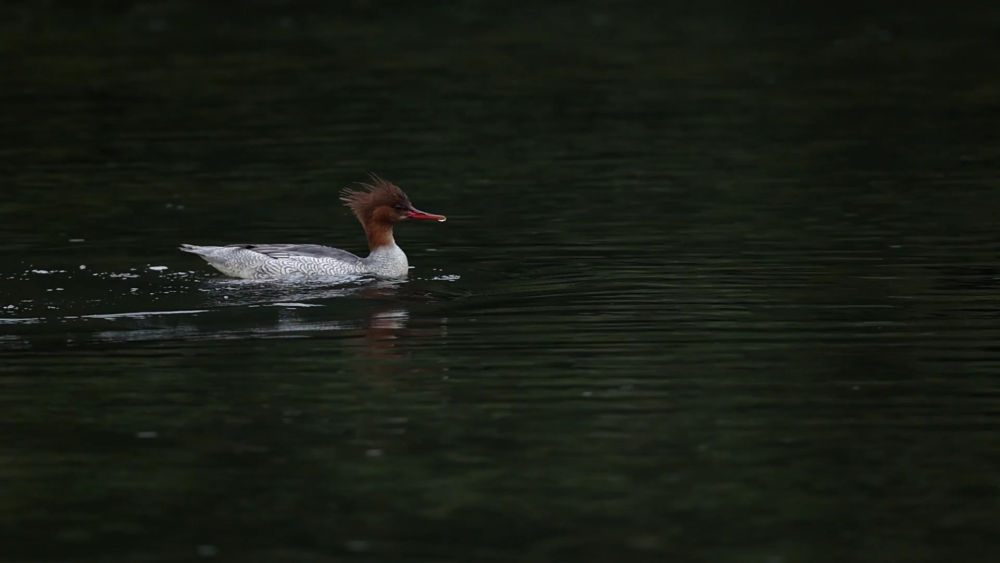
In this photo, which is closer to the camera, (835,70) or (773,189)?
(773,189)

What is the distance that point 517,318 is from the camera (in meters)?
14.9

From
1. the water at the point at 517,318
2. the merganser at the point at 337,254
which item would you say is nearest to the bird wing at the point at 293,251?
the merganser at the point at 337,254

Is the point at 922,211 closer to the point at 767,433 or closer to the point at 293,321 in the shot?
the point at 293,321

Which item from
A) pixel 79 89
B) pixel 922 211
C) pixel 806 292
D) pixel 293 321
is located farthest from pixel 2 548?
pixel 79 89

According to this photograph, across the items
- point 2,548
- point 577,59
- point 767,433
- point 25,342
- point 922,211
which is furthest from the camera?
point 577,59

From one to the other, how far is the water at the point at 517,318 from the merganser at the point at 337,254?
0.76 feet

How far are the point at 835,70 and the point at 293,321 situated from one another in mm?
17752

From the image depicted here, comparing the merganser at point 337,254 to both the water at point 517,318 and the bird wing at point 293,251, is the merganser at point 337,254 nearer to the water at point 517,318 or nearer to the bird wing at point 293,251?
the bird wing at point 293,251

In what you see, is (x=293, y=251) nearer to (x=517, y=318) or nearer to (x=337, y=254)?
(x=337, y=254)

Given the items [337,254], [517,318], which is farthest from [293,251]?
[517,318]

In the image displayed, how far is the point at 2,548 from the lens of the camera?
31.2 feet

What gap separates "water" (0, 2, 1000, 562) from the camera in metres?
9.95

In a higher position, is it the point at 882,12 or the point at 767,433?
the point at 882,12

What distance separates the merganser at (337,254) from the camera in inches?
659
